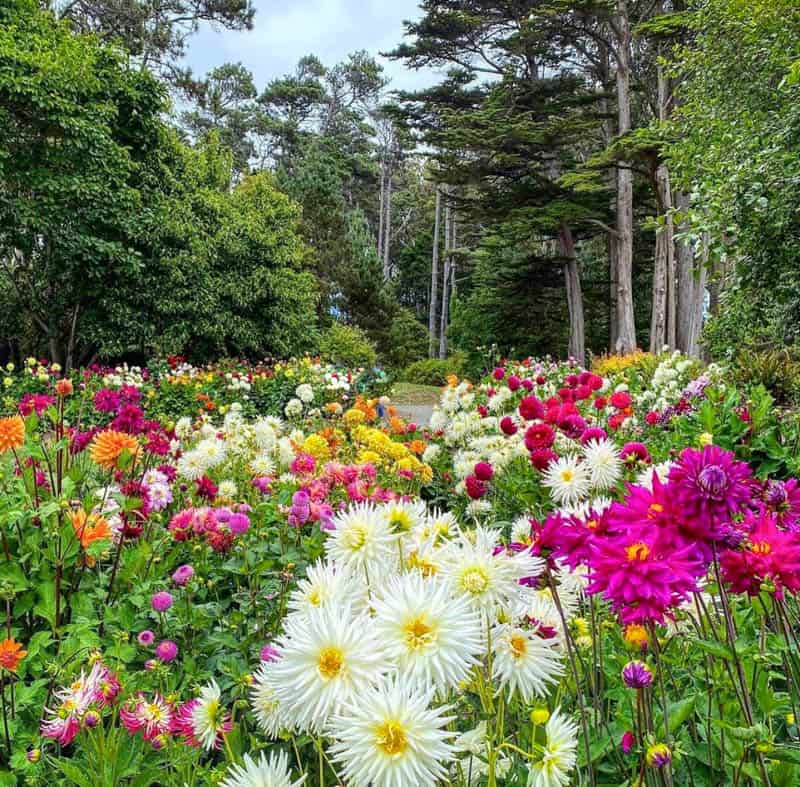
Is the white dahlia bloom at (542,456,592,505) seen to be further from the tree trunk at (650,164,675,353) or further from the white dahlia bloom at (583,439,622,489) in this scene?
the tree trunk at (650,164,675,353)

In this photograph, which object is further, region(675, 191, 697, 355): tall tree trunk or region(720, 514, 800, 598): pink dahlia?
region(675, 191, 697, 355): tall tree trunk

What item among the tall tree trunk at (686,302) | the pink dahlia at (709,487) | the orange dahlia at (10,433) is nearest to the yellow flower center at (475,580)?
the pink dahlia at (709,487)

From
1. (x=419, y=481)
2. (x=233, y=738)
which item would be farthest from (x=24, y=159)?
(x=233, y=738)

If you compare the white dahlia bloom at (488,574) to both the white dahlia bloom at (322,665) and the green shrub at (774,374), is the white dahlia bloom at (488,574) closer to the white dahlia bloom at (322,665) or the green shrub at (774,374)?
the white dahlia bloom at (322,665)

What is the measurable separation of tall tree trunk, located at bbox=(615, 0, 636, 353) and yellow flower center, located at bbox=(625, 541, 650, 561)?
47.3 ft

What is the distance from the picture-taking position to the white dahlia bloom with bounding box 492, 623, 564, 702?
733 mm

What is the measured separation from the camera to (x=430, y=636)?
0.62m

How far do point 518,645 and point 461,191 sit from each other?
2184 cm

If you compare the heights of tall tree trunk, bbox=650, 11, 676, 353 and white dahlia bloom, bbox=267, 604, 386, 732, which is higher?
tall tree trunk, bbox=650, 11, 676, 353

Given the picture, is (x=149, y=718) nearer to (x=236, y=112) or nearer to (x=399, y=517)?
(x=399, y=517)

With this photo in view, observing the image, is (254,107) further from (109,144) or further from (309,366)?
(309,366)

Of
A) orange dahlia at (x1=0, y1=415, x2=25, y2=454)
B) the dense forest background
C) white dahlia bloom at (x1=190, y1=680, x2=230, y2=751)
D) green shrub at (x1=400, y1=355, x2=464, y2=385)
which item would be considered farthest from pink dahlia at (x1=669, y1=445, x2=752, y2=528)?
green shrub at (x1=400, y1=355, x2=464, y2=385)

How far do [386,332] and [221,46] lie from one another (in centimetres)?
1907

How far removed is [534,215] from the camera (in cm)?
1639
